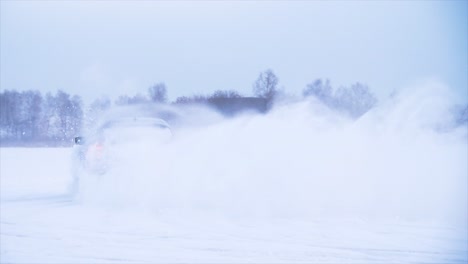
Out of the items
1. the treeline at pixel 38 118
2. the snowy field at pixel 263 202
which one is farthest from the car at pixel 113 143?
the treeline at pixel 38 118

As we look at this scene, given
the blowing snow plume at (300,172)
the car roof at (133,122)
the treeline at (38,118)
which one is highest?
the treeline at (38,118)

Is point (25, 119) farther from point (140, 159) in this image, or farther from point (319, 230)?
point (319, 230)

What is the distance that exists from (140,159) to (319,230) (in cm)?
436

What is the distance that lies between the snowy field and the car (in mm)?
142

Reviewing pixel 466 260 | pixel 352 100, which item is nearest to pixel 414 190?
pixel 466 260

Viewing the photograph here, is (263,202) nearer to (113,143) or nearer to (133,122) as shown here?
(113,143)

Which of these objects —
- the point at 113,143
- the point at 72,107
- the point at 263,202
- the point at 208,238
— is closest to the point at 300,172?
the point at 263,202

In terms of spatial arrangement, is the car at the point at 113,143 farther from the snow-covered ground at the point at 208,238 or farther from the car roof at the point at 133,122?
the snow-covered ground at the point at 208,238

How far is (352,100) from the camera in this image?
23719 mm

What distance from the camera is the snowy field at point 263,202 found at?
492 cm

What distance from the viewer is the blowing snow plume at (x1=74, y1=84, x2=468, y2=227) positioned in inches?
291

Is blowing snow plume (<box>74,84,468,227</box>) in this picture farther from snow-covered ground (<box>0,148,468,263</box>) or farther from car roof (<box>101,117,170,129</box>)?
snow-covered ground (<box>0,148,468,263</box>)

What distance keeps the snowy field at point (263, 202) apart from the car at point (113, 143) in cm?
14

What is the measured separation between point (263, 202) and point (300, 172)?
7.87ft
